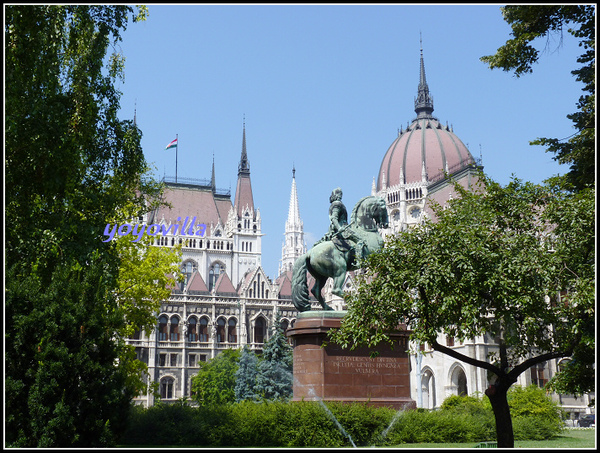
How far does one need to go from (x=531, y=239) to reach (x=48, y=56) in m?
14.3

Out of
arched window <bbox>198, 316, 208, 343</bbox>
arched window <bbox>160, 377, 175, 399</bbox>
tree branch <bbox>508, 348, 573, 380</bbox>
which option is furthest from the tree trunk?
arched window <bbox>198, 316, 208, 343</bbox>

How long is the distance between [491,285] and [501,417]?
3243 mm

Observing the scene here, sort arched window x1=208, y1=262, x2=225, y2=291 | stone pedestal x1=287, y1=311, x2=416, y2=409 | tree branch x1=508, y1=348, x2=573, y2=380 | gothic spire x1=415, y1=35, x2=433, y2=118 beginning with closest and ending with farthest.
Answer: tree branch x1=508, y1=348, x2=573, y2=380, stone pedestal x1=287, y1=311, x2=416, y2=409, arched window x1=208, y1=262, x2=225, y2=291, gothic spire x1=415, y1=35, x2=433, y2=118

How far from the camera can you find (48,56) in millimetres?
18250

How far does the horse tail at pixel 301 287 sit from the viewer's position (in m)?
20.3

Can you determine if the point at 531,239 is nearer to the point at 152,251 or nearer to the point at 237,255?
the point at 152,251

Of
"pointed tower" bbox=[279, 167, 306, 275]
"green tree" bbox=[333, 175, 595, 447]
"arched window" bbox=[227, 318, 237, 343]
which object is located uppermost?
"pointed tower" bbox=[279, 167, 306, 275]

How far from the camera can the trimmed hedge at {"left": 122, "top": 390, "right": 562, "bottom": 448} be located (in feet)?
54.4

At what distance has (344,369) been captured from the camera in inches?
726

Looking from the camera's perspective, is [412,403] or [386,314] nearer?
[386,314]

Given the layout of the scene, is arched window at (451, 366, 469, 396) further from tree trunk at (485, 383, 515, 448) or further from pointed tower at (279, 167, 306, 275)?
pointed tower at (279, 167, 306, 275)

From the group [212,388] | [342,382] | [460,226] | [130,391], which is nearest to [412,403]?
[342,382]

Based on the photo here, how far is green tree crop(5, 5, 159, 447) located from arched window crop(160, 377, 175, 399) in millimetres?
68751

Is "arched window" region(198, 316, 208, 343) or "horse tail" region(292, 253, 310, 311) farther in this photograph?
"arched window" region(198, 316, 208, 343)
